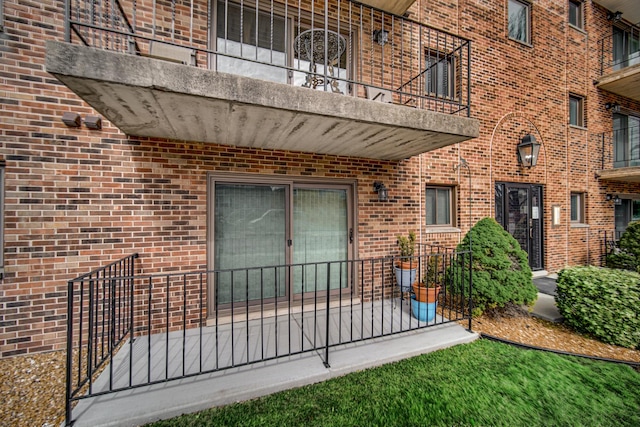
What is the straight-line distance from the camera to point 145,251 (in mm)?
3289

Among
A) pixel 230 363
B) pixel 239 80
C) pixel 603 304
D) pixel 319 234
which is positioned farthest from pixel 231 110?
pixel 603 304

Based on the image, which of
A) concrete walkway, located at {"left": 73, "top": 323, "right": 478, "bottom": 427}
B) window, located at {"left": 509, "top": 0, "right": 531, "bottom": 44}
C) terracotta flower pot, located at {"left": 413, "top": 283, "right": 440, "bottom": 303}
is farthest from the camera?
window, located at {"left": 509, "top": 0, "right": 531, "bottom": 44}

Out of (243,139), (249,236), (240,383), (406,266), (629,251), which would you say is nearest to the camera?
(240,383)

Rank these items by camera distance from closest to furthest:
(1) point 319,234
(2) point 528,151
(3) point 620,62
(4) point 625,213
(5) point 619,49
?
(1) point 319,234
(2) point 528,151
(3) point 620,62
(5) point 619,49
(4) point 625,213

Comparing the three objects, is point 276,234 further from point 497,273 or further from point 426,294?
point 497,273

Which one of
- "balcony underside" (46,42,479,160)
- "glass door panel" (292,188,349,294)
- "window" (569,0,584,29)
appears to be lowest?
"glass door panel" (292,188,349,294)

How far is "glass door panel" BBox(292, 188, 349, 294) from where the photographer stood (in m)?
4.17

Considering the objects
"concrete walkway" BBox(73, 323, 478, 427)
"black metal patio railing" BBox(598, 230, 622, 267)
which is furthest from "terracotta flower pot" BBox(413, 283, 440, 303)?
"black metal patio railing" BBox(598, 230, 622, 267)

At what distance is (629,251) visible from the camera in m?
6.02

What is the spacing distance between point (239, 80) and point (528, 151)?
22.2 ft

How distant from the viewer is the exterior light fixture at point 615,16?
7519mm

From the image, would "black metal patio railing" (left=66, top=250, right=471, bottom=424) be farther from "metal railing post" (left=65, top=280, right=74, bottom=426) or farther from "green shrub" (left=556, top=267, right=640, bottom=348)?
"green shrub" (left=556, top=267, right=640, bottom=348)

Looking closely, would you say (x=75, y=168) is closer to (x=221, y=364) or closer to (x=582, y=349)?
(x=221, y=364)

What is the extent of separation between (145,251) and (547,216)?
8.89 metres
